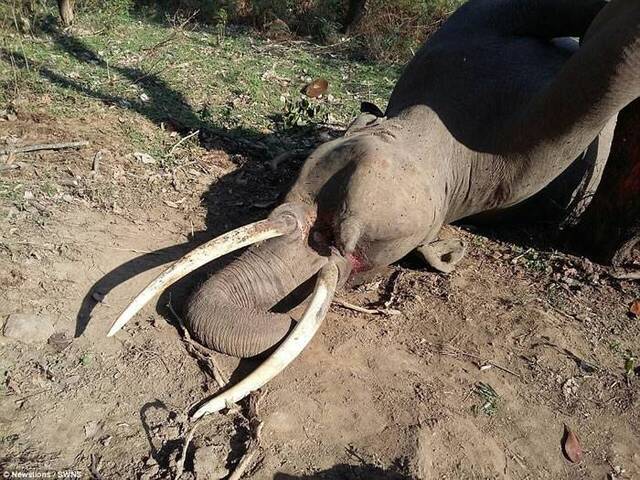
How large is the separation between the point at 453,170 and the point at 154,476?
238 centimetres

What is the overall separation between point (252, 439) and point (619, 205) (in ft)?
9.02

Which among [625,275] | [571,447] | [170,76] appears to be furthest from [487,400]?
[170,76]

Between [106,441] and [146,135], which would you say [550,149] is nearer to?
[106,441]

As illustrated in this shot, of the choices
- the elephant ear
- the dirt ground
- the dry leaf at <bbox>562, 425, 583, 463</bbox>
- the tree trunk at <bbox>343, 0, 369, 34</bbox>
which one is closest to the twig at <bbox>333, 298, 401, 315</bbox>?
the dirt ground

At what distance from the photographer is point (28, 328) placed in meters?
3.13

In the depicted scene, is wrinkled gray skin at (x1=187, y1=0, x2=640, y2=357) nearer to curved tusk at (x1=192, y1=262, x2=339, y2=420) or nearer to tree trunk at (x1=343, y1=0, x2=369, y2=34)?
curved tusk at (x1=192, y1=262, x2=339, y2=420)

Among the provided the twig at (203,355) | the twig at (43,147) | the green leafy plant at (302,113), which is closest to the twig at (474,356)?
the twig at (203,355)

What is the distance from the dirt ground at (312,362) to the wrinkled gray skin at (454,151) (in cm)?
28

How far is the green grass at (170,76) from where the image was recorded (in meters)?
5.59

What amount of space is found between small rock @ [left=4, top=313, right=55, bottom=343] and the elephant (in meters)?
0.47

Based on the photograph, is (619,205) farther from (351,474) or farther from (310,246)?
(351,474)

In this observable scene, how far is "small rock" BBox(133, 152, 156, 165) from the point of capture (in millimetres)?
4824

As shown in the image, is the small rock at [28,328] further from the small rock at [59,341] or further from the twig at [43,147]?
the twig at [43,147]

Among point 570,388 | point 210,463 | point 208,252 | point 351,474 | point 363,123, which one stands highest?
point 363,123
